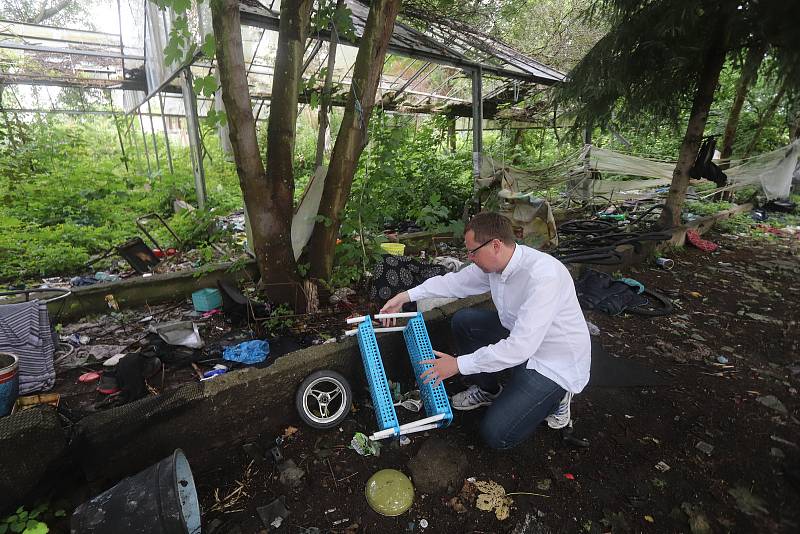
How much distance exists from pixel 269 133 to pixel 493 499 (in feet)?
9.33

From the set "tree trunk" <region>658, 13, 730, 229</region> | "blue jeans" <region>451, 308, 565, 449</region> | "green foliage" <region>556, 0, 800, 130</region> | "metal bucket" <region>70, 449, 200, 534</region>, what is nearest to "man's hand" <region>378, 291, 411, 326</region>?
"blue jeans" <region>451, 308, 565, 449</region>

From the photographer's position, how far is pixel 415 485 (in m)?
1.99

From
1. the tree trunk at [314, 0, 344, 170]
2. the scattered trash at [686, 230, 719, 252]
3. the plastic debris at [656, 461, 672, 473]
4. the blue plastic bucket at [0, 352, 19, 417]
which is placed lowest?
the scattered trash at [686, 230, 719, 252]

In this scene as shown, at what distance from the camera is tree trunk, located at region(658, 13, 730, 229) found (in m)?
5.06

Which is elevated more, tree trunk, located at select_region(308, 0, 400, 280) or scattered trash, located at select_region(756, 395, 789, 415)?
tree trunk, located at select_region(308, 0, 400, 280)

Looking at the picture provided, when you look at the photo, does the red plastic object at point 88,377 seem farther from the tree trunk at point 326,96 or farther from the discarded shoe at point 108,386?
the tree trunk at point 326,96

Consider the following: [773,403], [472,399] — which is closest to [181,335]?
[472,399]

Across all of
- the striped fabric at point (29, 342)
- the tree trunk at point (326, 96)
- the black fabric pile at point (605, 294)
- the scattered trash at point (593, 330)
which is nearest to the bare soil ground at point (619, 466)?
the scattered trash at point (593, 330)

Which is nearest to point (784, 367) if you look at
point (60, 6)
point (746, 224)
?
point (746, 224)

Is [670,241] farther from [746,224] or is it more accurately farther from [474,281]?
[474,281]

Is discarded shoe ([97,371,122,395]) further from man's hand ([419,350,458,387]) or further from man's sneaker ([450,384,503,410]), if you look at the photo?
man's sneaker ([450,384,503,410])

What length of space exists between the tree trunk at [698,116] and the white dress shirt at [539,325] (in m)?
4.95

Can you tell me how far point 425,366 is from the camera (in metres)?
2.18

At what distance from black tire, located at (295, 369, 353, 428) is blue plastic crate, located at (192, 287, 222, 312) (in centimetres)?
171
